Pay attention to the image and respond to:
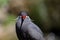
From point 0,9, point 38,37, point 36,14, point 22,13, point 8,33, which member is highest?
point 0,9

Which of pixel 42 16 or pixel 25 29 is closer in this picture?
pixel 25 29

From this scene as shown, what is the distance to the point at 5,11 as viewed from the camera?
6641mm

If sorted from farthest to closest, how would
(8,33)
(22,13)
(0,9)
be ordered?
(0,9)
(8,33)
(22,13)

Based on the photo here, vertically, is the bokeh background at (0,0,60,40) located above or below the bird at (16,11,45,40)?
above

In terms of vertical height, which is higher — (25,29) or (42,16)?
(42,16)

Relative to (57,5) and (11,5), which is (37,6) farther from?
(11,5)

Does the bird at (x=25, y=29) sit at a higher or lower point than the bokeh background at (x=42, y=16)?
lower

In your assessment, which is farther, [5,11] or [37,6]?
[5,11]

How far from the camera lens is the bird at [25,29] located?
2.73 meters

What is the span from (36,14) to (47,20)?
30 centimetres

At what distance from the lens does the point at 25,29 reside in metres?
2.77

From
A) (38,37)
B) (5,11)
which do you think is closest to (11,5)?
(5,11)

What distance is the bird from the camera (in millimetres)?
2729

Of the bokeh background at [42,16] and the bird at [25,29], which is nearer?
the bird at [25,29]
